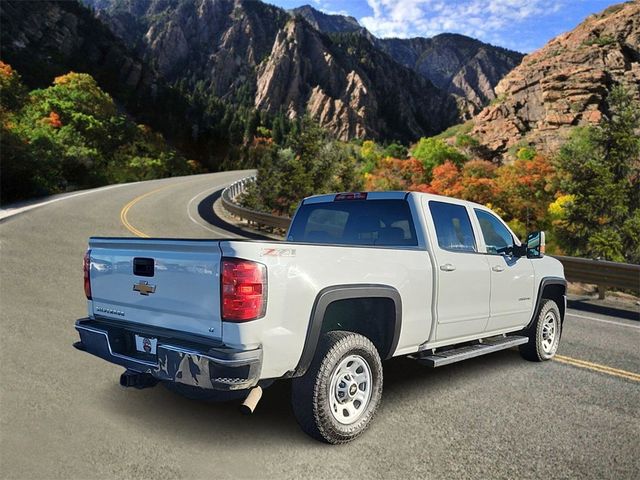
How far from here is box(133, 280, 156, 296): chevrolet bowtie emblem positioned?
342cm

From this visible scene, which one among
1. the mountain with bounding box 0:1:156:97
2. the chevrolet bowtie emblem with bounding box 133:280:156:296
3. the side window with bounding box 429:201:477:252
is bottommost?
the chevrolet bowtie emblem with bounding box 133:280:156:296

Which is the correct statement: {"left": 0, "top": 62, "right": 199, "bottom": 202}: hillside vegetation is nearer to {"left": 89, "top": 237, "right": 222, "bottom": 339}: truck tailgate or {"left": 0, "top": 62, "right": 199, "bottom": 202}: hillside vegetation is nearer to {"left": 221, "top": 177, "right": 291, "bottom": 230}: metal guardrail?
{"left": 221, "top": 177, "right": 291, "bottom": 230}: metal guardrail

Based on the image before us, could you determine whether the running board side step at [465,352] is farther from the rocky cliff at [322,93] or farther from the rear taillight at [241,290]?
the rocky cliff at [322,93]

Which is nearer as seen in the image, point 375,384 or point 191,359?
point 191,359

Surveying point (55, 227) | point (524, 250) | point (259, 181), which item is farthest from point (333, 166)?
point (524, 250)

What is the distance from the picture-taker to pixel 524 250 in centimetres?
518

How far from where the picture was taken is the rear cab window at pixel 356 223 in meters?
4.47

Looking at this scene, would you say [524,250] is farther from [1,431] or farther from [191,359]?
[1,431]

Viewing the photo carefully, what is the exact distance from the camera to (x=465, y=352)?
4504mm

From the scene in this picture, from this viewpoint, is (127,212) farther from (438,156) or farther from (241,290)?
(438,156)

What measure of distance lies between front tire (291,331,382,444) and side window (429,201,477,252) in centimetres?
146

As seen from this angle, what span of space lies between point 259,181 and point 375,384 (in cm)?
2827

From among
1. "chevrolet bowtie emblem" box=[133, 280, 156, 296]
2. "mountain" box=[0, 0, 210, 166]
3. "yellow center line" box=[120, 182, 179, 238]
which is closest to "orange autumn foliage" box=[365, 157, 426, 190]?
"yellow center line" box=[120, 182, 179, 238]

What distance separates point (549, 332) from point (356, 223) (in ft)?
10.2
